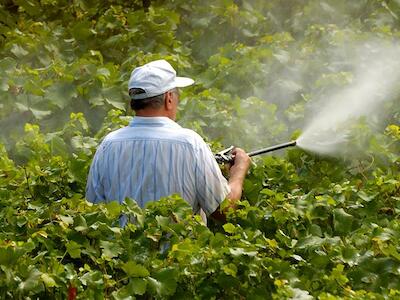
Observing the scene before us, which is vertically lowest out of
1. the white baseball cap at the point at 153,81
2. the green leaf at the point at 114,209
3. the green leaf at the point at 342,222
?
the green leaf at the point at 342,222

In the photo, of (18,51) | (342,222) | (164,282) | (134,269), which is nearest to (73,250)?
(134,269)

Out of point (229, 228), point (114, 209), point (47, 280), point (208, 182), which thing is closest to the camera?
point (47, 280)

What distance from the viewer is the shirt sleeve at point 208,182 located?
467cm

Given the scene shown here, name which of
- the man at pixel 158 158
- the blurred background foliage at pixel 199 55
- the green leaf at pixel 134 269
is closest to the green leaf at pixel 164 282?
the green leaf at pixel 134 269

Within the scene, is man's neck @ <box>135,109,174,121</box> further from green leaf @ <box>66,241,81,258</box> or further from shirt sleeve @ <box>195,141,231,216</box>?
green leaf @ <box>66,241,81,258</box>

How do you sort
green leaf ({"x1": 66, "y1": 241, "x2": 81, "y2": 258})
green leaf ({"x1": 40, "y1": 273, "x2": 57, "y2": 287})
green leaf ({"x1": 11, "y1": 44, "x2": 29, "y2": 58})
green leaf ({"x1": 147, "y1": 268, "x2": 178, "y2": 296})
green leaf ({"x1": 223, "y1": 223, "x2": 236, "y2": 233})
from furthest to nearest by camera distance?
1. green leaf ({"x1": 11, "y1": 44, "x2": 29, "y2": 58})
2. green leaf ({"x1": 223, "y1": 223, "x2": 236, "y2": 233})
3. green leaf ({"x1": 66, "y1": 241, "x2": 81, "y2": 258})
4. green leaf ({"x1": 147, "y1": 268, "x2": 178, "y2": 296})
5. green leaf ({"x1": 40, "y1": 273, "x2": 57, "y2": 287})

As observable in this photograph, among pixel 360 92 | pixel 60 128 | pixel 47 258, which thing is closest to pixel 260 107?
pixel 360 92

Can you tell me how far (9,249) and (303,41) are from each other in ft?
14.4

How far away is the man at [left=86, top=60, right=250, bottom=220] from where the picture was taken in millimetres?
4668

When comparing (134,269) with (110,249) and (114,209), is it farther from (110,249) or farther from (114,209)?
(114,209)

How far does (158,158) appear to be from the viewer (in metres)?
4.68

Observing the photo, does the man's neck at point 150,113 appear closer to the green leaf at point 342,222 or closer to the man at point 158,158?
the man at point 158,158

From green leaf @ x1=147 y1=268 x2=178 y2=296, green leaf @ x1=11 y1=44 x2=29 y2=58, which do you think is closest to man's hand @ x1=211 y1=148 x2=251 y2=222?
green leaf @ x1=147 y1=268 x2=178 y2=296

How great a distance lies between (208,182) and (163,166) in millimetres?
212
